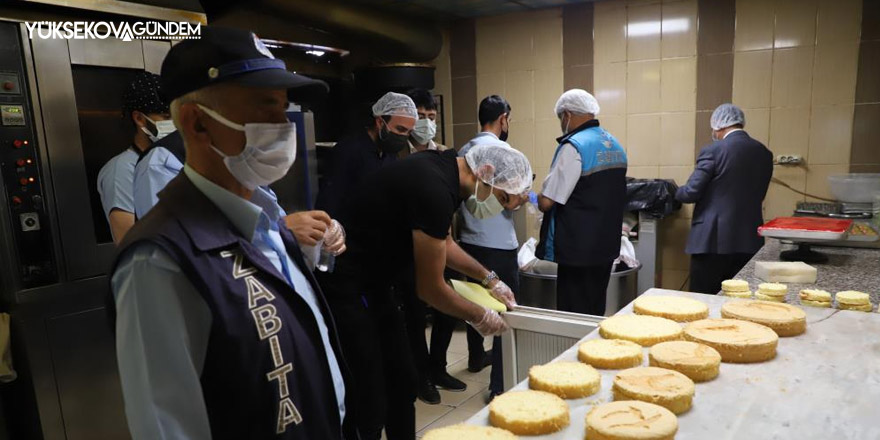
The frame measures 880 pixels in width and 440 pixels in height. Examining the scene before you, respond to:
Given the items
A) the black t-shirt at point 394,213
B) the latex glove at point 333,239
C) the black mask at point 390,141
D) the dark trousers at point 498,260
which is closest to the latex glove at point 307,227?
the latex glove at point 333,239

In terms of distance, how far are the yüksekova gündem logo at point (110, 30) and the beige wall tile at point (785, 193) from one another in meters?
4.08

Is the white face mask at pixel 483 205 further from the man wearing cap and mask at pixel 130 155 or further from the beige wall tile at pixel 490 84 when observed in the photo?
the beige wall tile at pixel 490 84

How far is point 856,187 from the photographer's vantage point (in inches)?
138

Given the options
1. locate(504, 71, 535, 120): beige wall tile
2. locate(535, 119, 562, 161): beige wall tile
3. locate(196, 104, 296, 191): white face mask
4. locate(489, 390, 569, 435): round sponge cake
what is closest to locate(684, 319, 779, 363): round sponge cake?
locate(489, 390, 569, 435): round sponge cake

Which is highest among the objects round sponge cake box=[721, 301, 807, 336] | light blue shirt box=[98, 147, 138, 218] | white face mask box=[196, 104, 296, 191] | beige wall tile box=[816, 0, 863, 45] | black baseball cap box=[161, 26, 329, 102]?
beige wall tile box=[816, 0, 863, 45]

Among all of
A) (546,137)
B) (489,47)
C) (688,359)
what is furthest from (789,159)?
(688,359)

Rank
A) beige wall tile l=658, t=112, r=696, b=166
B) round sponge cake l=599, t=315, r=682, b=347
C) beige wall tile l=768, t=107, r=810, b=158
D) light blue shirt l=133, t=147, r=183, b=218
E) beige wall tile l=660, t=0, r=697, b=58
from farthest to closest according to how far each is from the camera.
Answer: beige wall tile l=658, t=112, r=696, b=166 → beige wall tile l=660, t=0, r=697, b=58 → beige wall tile l=768, t=107, r=810, b=158 → light blue shirt l=133, t=147, r=183, b=218 → round sponge cake l=599, t=315, r=682, b=347

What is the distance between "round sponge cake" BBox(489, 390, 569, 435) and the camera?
1.08 m

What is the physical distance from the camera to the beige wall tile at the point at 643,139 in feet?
14.8

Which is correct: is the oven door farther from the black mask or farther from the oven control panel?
the black mask

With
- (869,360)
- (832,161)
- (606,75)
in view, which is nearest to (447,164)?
(869,360)

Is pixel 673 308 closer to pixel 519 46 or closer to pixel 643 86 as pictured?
pixel 643 86

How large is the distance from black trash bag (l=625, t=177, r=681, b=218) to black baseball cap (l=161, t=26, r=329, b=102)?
3.65 metres

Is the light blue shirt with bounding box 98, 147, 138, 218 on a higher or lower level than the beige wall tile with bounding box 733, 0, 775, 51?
lower
